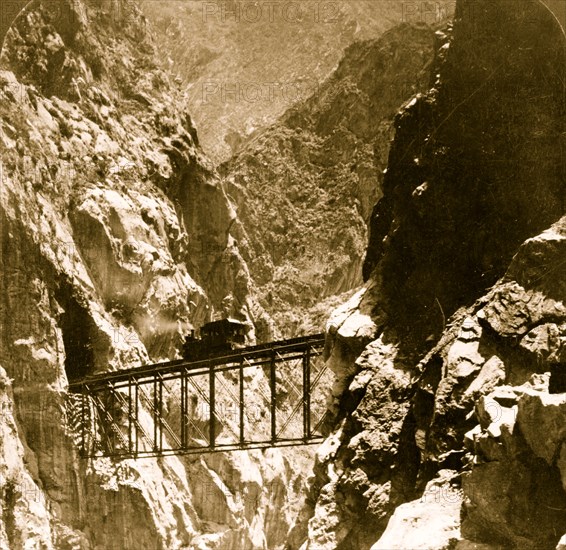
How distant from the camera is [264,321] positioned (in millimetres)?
63188

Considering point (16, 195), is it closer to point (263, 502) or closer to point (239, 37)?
point (263, 502)

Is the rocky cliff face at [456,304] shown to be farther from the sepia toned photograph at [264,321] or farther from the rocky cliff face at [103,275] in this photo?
the rocky cliff face at [103,275]

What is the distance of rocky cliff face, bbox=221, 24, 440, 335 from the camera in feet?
247

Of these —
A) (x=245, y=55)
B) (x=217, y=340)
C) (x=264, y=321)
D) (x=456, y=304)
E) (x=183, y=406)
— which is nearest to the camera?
(x=456, y=304)

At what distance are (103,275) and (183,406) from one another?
9.99 metres

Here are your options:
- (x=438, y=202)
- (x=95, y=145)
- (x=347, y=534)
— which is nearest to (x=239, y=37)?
(x=95, y=145)

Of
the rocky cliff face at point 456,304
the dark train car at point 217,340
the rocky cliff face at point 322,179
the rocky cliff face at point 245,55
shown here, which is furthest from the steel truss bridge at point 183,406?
the rocky cliff face at point 245,55

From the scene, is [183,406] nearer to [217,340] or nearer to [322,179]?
[217,340]

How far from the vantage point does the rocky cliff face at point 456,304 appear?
26422 mm

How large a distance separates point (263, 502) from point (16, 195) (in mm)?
18266

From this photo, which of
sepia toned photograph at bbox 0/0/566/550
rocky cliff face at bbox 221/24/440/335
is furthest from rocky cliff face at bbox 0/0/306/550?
rocky cliff face at bbox 221/24/440/335

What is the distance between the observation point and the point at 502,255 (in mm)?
32188

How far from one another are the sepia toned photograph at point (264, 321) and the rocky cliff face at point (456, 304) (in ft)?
0.21

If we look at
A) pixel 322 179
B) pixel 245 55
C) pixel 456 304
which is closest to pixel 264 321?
pixel 322 179
